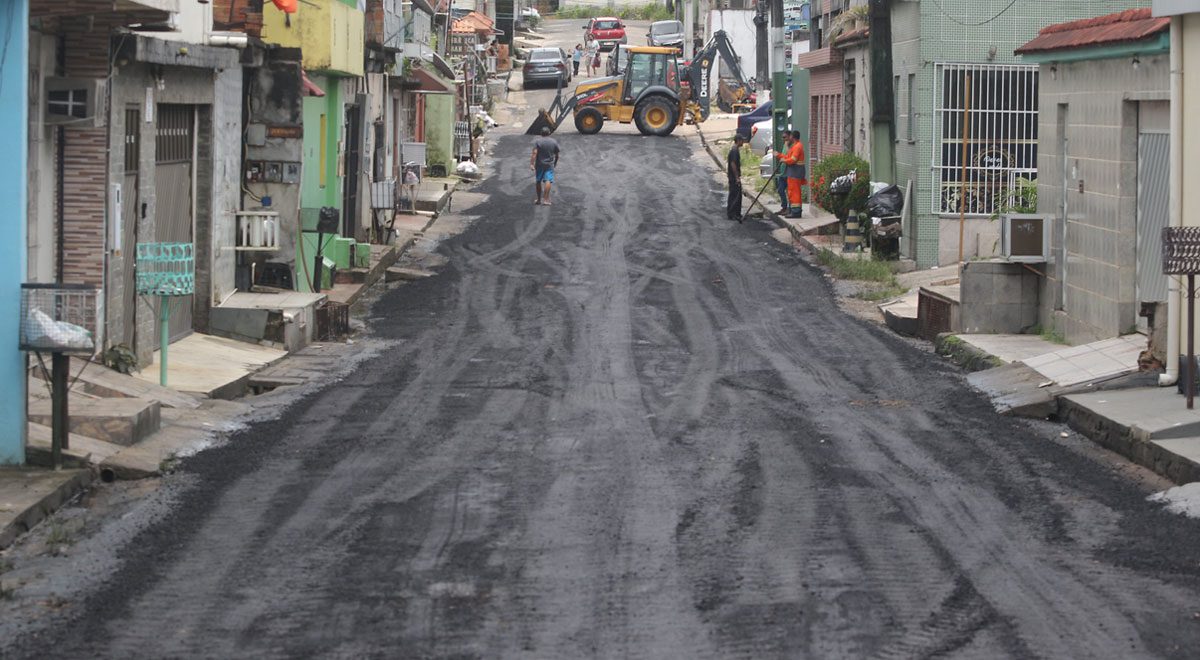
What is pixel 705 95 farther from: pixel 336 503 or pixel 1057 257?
pixel 336 503

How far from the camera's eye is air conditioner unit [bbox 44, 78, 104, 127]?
1323cm

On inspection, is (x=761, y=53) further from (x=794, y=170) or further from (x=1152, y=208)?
(x=1152, y=208)

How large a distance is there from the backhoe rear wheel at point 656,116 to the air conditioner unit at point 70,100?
36807 millimetres

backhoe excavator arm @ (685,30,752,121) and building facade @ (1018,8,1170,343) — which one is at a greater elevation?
backhoe excavator arm @ (685,30,752,121)

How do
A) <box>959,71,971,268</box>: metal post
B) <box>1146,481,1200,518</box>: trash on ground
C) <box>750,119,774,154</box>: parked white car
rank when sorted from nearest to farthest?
<box>1146,481,1200,518</box>: trash on ground → <box>959,71,971,268</box>: metal post → <box>750,119,774,154</box>: parked white car

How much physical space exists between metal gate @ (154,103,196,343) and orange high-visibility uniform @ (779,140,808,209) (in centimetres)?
1636

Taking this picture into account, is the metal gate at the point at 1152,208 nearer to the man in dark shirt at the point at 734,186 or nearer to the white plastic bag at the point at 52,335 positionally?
the white plastic bag at the point at 52,335

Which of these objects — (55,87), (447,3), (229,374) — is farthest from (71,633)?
(447,3)

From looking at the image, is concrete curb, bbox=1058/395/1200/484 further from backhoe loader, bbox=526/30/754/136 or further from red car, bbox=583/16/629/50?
red car, bbox=583/16/629/50

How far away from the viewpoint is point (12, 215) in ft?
34.7

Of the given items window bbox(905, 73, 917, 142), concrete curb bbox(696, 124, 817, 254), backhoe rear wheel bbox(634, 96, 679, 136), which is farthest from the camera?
backhoe rear wheel bbox(634, 96, 679, 136)

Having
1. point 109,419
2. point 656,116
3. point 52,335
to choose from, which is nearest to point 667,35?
point 656,116

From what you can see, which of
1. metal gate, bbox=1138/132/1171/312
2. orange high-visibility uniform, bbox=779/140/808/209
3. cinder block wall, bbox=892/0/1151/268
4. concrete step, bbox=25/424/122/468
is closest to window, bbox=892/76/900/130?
cinder block wall, bbox=892/0/1151/268

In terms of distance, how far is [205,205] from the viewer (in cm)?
1811
